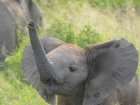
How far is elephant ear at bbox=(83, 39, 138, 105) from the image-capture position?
827cm

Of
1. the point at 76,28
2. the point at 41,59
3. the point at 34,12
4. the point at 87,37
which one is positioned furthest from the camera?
the point at 34,12

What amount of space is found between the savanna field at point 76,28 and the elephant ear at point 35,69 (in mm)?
719

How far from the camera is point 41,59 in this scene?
722cm

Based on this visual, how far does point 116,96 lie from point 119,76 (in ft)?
0.83

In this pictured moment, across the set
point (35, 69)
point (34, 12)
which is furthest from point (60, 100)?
point (34, 12)

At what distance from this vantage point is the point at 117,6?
1527 cm

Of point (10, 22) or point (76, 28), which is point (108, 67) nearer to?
point (10, 22)

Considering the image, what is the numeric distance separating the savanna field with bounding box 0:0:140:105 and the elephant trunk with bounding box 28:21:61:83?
1744mm

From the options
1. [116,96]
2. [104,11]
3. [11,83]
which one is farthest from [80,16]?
[116,96]

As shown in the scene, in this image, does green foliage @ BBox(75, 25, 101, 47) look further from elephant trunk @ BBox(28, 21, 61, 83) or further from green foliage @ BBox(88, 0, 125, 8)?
elephant trunk @ BBox(28, 21, 61, 83)

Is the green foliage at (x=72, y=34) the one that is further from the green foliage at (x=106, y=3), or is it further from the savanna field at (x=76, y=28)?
the green foliage at (x=106, y=3)

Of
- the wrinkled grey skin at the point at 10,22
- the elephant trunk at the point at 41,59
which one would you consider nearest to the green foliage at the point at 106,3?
the wrinkled grey skin at the point at 10,22

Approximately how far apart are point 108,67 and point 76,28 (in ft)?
18.6

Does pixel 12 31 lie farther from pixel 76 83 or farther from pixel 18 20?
pixel 76 83
